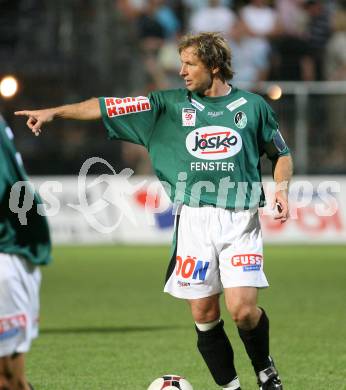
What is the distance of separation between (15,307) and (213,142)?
7.22 feet

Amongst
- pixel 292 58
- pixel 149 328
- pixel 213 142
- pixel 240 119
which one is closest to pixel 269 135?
pixel 240 119

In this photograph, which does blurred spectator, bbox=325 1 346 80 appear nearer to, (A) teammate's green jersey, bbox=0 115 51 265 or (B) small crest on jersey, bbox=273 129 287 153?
(B) small crest on jersey, bbox=273 129 287 153

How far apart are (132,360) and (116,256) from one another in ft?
29.9

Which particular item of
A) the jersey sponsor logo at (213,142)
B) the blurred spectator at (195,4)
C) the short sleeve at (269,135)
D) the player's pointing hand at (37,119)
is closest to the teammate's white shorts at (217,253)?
the jersey sponsor logo at (213,142)

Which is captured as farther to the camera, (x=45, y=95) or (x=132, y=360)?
(x=45, y=95)

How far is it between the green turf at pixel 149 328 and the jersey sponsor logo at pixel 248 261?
116 centimetres

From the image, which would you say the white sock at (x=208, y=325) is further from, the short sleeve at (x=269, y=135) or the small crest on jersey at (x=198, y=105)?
the small crest on jersey at (x=198, y=105)

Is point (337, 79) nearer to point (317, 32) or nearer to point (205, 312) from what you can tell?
point (317, 32)

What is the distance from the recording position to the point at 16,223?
182 inches

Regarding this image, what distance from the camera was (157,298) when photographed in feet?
40.3

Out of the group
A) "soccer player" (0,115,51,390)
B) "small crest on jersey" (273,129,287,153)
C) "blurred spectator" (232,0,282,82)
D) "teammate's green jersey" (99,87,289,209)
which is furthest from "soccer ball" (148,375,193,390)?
"blurred spectator" (232,0,282,82)

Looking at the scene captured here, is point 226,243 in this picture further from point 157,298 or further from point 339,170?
point 339,170

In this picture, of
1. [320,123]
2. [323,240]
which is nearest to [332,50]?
[320,123]

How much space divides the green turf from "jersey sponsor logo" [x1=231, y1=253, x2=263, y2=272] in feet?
3.81
